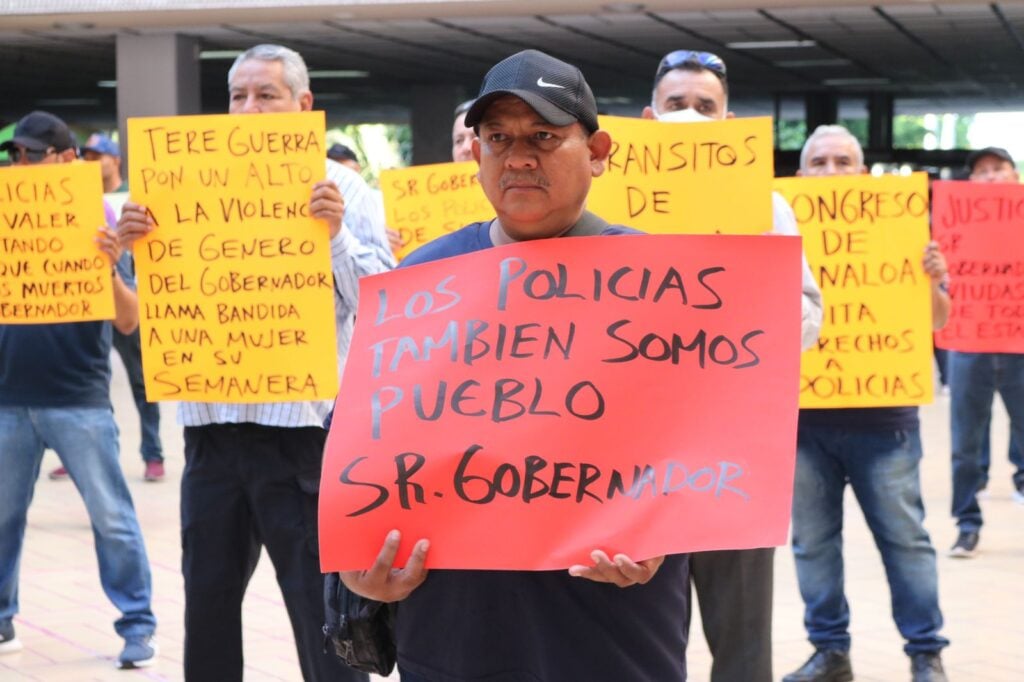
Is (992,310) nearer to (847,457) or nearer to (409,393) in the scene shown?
(847,457)

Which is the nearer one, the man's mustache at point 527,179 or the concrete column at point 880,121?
the man's mustache at point 527,179

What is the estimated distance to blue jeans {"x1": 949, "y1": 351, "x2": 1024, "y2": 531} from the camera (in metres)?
8.95

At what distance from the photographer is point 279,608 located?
24.2 feet

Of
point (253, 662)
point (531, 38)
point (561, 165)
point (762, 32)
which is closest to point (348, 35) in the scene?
point (531, 38)

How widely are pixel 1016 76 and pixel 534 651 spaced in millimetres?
24559

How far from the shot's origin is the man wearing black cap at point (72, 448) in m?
6.43

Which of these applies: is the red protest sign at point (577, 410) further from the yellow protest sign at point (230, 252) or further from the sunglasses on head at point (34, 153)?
the sunglasses on head at point (34, 153)

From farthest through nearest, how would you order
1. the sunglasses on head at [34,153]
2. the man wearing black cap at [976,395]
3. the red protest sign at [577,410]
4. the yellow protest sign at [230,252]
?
1. the man wearing black cap at [976,395]
2. the sunglasses on head at [34,153]
3. the yellow protest sign at [230,252]
4. the red protest sign at [577,410]

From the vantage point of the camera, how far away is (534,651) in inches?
106

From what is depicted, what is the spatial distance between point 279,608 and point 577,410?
4.99 m

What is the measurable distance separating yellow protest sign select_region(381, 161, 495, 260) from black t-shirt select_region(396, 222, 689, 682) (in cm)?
467

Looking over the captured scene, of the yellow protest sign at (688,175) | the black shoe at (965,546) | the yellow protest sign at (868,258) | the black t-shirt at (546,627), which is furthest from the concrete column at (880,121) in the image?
the black t-shirt at (546,627)

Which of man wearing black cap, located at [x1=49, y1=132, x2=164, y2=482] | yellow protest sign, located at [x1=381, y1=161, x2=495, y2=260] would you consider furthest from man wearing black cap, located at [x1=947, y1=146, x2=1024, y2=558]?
man wearing black cap, located at [x1=49, y1=132, x2=164, y2=482]

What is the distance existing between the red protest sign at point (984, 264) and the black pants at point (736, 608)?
353cm
